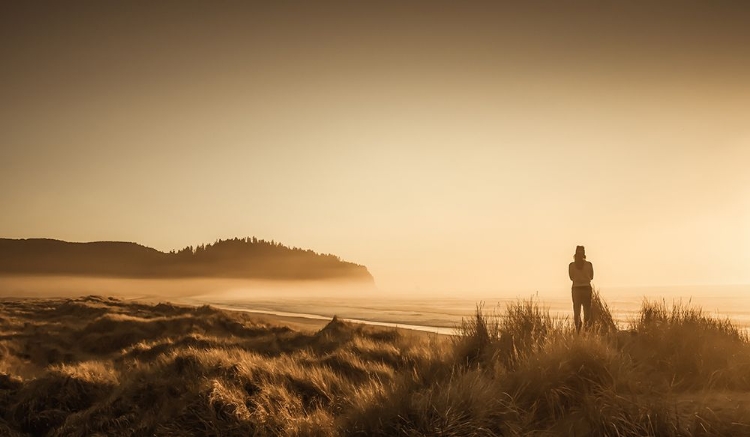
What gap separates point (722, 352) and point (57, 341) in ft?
66.2

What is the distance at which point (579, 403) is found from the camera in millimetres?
6336

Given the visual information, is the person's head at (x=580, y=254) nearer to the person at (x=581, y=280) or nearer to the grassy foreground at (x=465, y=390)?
the person at (x=581, y=280)

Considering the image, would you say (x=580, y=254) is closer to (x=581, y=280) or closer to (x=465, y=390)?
(x=581, y=280)

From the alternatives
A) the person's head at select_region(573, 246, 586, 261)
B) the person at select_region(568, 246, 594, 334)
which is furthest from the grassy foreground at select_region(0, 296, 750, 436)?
the person's head at select_region(573, 246, 586, 261)

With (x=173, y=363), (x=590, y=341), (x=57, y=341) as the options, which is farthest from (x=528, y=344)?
(x=57, y=341)

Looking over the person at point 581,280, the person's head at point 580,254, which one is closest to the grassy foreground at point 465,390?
the person at point 581,280

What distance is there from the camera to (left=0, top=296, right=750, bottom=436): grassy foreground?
18.8 ft

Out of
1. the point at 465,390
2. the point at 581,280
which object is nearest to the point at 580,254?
the point at 581,280

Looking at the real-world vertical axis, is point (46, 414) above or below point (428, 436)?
below

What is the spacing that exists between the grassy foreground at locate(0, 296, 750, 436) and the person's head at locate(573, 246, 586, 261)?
203 centimetres

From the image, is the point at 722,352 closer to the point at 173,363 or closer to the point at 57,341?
the point at 173,363

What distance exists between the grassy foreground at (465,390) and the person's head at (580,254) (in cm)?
203

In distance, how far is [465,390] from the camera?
6.05 m

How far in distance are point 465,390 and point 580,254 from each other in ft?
30.0
